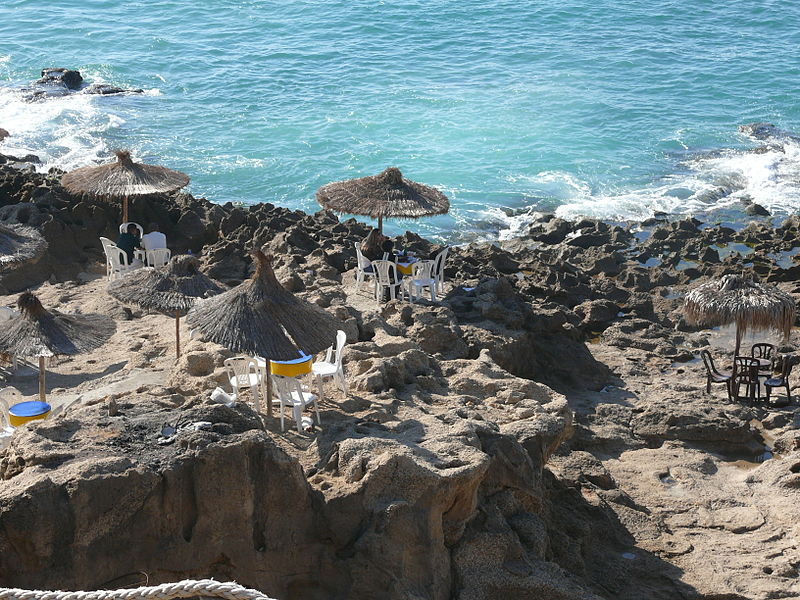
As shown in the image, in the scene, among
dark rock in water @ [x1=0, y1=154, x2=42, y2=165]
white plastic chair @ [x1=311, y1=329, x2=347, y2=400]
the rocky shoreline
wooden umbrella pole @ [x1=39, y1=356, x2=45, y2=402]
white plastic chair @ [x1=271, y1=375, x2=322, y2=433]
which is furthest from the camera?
dark rock in water @ [x1=0, y1=154, x2=42, y2=165]

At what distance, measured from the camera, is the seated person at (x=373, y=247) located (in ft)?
54.7

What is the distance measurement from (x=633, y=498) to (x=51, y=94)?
29.4 m

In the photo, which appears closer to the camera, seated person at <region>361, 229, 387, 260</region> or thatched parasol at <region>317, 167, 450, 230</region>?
seated person at <region>361, 229, 387, 260</region>

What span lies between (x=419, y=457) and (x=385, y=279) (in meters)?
7.63

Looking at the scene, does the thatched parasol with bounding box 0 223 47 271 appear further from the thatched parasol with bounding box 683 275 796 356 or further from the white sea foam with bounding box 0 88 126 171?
the white sea foam with bounding box 0 88 126 171

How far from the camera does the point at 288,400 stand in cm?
1051

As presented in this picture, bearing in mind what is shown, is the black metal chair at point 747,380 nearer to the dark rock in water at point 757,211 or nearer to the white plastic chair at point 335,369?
the white plastic chair at point 335,369

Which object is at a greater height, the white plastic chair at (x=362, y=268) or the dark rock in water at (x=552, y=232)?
the white plastic chair at (x=362, y=268)

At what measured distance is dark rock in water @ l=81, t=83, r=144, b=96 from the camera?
36.5m

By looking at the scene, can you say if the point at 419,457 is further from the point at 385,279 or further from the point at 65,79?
the point at 65,79

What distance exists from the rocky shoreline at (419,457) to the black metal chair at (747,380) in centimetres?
61

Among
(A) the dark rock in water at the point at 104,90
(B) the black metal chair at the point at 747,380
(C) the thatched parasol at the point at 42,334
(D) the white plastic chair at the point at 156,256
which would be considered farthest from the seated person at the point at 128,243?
(A) the dark rock in water at the point at 104,90

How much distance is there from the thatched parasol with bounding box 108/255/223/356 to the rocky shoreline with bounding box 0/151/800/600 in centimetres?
65

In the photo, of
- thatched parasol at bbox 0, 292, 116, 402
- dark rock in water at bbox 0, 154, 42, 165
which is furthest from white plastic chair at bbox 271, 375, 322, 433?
dark rock in water at bbox 0, 154, 42, 165
